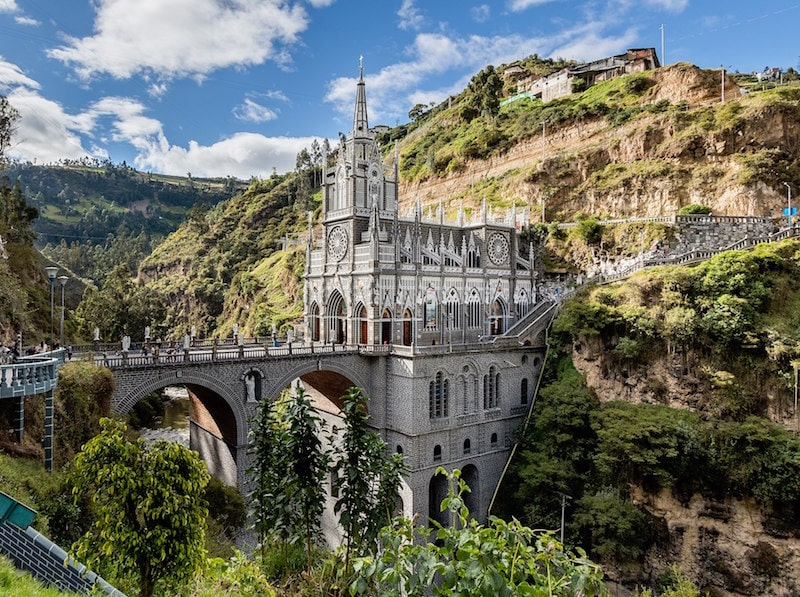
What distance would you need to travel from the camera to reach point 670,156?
5178 cm

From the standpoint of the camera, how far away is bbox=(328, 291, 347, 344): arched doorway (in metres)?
39.0

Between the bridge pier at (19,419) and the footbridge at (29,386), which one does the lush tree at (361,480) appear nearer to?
the footbridge at (29,386)

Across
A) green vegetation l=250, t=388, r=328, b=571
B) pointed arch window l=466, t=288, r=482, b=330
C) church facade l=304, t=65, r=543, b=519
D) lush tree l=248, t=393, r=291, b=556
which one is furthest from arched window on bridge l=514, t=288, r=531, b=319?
green vegetation l=250, t=388, r=328, b=571

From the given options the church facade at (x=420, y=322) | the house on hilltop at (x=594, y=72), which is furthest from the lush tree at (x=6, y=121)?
the house on hilltop at (x=594, y=72)

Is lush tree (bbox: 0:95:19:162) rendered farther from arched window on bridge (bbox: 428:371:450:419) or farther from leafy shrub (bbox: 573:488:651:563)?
leafy shrub (bbox: 573:488:651:563)

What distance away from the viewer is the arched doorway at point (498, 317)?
4331cm

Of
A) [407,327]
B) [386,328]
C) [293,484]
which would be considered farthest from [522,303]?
[293,484]

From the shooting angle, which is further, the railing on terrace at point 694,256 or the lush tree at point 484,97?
the lush tree at point 484,97

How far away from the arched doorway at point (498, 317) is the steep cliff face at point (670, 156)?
17592 mm

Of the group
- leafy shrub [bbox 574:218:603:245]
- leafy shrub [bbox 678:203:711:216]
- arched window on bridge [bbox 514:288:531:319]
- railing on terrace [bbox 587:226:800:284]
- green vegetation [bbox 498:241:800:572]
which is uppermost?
leafy shrub [bbox 678:203:711:216]

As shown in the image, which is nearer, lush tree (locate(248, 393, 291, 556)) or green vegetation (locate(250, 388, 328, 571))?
green vegetation (locate(250, 388, 328, 571))

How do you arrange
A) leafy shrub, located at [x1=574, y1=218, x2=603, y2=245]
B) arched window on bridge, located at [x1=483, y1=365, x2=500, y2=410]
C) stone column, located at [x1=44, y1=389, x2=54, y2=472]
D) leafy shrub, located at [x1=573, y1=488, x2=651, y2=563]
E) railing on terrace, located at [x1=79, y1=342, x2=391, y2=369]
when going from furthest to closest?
leafy shrub, located at [x1=574, y1=218, x2=603, y2=245] → arched window on bridge, located at [x1=483, y1=365, x2=500, y2=410] → leafy shrub, located at [x1=573, y1=488, x2=651, y2=563] → railing on terrace, located at [x1=79, y1=342, x2=391, y2=369] → stone column, located at [x1=44, y1=389, x2=54, y2=472]

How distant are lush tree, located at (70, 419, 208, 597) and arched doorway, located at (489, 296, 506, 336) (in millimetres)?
34753

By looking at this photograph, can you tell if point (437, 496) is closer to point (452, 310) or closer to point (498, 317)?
point (452, 310)
